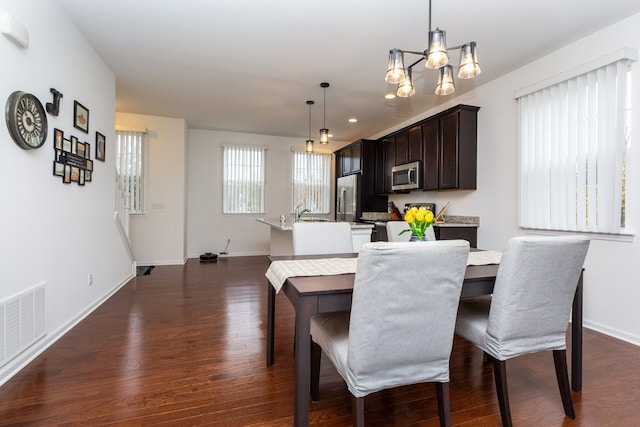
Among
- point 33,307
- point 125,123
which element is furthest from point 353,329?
point 125,123

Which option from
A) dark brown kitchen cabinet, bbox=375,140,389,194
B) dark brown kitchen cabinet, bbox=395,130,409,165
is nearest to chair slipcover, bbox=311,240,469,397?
dark brown kitchen cabinet, bbox=395,130,409,165

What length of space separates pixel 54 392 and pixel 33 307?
2.34 feet

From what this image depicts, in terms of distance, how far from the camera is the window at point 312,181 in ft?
23.3

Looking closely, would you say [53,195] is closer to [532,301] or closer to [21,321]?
[21,321]

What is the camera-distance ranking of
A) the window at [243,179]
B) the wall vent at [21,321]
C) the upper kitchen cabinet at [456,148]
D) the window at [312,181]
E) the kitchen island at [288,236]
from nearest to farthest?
the wall vent at [21,321] → the kitchen island at [288,236] → the upper kitchen cabinet at [456,148] → the window at [243,179] → the window at [312,181]

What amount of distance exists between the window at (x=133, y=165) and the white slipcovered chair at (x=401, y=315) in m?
5.36

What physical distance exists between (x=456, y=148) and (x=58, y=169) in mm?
4145

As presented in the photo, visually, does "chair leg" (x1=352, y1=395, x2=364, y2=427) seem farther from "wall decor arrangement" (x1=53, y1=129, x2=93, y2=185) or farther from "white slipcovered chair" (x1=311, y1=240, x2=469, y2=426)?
"wall decor arrangement" (x1=53, y1=129, x2=93, y2=185)

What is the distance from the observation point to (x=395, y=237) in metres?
2.90

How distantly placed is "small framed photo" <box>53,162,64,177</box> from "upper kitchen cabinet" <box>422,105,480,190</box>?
4112 mm

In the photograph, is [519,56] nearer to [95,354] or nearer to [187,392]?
[187,392]

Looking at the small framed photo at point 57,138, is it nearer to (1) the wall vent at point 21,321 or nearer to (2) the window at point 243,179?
(1) the wall vent at point 21,321

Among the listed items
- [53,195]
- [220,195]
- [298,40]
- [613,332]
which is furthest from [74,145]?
[613,332]

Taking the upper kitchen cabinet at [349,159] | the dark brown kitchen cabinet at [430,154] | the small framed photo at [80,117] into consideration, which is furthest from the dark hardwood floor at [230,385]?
the upper kitchen cabinet at [349,159]
